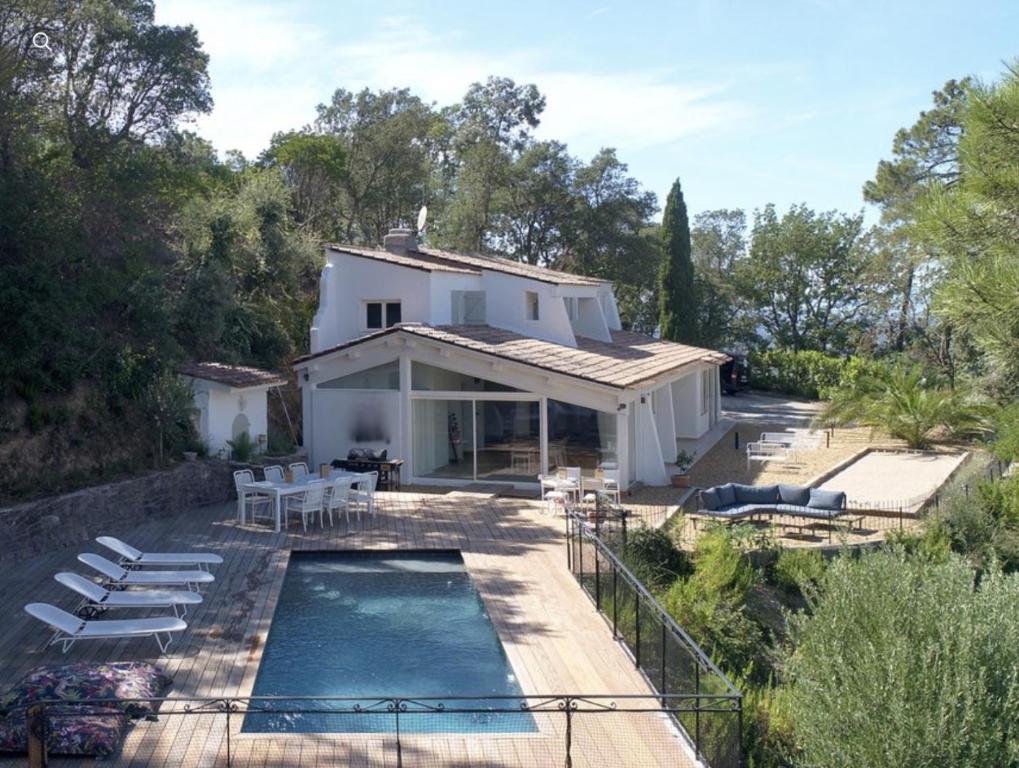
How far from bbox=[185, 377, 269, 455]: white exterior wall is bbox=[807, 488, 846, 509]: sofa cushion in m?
11.5

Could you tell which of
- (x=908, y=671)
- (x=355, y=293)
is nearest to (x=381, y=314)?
(x=355, y=293)

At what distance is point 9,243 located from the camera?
16.9m

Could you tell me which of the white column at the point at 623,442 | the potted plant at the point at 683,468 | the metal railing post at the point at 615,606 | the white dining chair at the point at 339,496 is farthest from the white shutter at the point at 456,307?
the metal railing post at the point at 615,606

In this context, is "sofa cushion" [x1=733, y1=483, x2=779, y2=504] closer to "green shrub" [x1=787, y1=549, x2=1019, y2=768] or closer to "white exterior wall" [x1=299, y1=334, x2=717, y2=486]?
"white exterior wall" [x1=299, y1=334, x2=717, y2=486]

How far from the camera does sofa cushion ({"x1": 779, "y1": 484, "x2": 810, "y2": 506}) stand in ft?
60.3

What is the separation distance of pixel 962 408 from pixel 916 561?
21094 millimetres

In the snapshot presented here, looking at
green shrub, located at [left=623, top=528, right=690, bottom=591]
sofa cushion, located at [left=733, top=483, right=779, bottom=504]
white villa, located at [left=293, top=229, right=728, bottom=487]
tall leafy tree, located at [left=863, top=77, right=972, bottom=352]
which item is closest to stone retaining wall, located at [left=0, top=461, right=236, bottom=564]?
white villa, located at [left=293, top=229, right=728, bottom=487]

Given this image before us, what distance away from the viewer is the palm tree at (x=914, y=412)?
28359 mm

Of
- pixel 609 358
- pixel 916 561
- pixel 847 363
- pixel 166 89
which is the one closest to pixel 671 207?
pixel 847 363

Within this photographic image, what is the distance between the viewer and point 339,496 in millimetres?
18469

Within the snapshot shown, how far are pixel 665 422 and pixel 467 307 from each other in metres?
5.81

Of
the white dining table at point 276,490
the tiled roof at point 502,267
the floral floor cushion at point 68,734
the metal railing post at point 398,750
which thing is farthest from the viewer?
the tiled roof at point 502,267

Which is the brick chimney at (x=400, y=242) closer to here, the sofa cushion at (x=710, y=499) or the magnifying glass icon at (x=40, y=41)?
the magnifying glass icon at (x=40, y=41)

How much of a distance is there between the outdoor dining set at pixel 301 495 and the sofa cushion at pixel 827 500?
7.98 m
